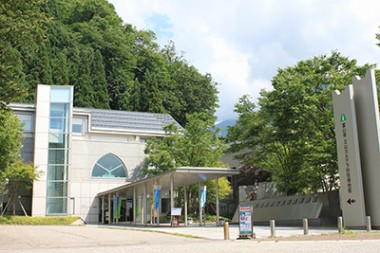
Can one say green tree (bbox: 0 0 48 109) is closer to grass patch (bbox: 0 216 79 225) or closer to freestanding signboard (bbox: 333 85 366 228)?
freestanding signboard (bbox: 333 85 366 228)

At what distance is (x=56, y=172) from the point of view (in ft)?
139

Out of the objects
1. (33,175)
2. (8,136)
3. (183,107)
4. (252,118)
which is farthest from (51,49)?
(252,118)

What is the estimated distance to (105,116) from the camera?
50.2 m

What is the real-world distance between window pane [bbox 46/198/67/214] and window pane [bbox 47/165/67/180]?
198 cm

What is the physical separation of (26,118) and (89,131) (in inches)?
240

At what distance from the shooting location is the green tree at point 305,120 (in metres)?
25.6

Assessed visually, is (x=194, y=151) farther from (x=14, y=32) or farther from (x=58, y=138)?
(x=14, y=32)

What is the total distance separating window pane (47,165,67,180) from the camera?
42.0m

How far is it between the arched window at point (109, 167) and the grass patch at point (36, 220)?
666 cm

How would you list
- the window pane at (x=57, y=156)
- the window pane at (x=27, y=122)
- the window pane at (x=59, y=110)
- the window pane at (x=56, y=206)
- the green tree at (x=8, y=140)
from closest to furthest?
the green tree at (x=8, y=140)
the window pane at (x=56, y=206)
the window pane at (x=57, y=156)
the window pane at (x=59, y=110)
the window pane at (x=27, y=122)

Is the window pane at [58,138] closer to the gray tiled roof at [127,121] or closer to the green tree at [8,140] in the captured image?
the gray tiled roof at [127,121]

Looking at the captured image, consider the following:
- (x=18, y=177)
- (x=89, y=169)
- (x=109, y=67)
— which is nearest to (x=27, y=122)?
(x=18, y=177)

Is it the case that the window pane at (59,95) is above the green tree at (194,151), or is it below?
above

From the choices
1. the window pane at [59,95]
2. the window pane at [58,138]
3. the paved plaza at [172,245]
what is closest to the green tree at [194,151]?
the window pane at [58,138]
